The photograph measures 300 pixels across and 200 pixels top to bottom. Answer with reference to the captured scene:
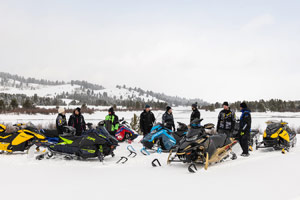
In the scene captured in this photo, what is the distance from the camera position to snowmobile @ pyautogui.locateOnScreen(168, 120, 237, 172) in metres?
5.12

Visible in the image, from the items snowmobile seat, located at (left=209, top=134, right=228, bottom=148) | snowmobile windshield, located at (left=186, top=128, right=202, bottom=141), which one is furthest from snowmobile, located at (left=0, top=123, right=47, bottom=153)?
snowmobile seat, located at (left=209, top=134, right=228, bottom=148)

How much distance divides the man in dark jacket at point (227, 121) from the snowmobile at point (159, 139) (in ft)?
4.64

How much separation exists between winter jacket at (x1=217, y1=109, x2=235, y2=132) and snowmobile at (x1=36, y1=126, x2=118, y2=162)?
311cm

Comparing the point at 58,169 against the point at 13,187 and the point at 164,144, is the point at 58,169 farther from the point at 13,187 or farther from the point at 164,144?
the point at 164,144

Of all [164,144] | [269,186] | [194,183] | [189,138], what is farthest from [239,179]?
[164,144]

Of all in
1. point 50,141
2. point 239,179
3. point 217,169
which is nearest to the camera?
point 239,179

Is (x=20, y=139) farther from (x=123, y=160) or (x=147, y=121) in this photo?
(x=147, y=121)

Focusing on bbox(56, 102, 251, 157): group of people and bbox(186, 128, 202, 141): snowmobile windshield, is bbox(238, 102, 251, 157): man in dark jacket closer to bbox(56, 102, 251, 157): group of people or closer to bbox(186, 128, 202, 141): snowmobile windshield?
bbox(56, 102, 251, 157): group of people

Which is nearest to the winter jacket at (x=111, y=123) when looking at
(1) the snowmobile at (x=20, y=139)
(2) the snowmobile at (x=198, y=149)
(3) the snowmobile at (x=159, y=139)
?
(3) the snowmobile at (x=159, y=139)

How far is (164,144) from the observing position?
7176 mm

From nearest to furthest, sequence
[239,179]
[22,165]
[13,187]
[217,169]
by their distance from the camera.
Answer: [13,187] < [239,179] < [217,169] < [22,165]

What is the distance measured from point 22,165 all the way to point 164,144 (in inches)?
141

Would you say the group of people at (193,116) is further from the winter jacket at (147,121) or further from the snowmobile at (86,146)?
the snowmobile at (86,146)

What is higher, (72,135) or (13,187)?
(72,135)
